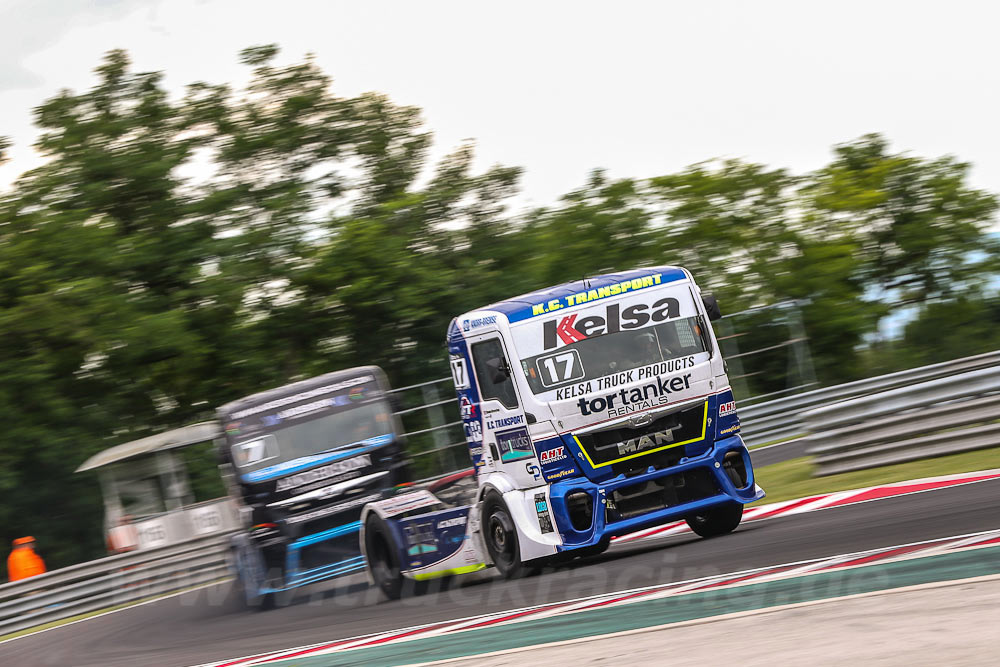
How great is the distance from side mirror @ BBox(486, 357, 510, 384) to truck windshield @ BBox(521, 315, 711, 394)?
0.18m

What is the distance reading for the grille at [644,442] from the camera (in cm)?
1043

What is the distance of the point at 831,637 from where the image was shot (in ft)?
18.0

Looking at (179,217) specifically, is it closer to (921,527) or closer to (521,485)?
(521,485)

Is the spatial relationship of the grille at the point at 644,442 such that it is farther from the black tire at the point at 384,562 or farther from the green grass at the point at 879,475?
the green grass at the point at 879,475

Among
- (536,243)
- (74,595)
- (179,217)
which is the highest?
(179,217)

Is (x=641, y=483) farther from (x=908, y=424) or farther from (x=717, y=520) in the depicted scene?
(x=908, y=424)

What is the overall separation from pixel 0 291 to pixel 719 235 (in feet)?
68.5

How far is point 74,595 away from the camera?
17.9m

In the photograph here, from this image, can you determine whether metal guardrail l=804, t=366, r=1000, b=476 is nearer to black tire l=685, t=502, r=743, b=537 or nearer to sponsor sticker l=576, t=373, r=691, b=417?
black tire l=685, t=502, r=743, b=537

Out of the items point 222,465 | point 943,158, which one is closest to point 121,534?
point 222,465

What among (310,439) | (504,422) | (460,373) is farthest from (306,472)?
(504,422)

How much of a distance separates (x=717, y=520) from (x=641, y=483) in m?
1.15

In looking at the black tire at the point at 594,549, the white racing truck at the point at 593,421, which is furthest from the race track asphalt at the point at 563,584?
the white racing truck at the point at 593,421

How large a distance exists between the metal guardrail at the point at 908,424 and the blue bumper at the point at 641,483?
151 inches
